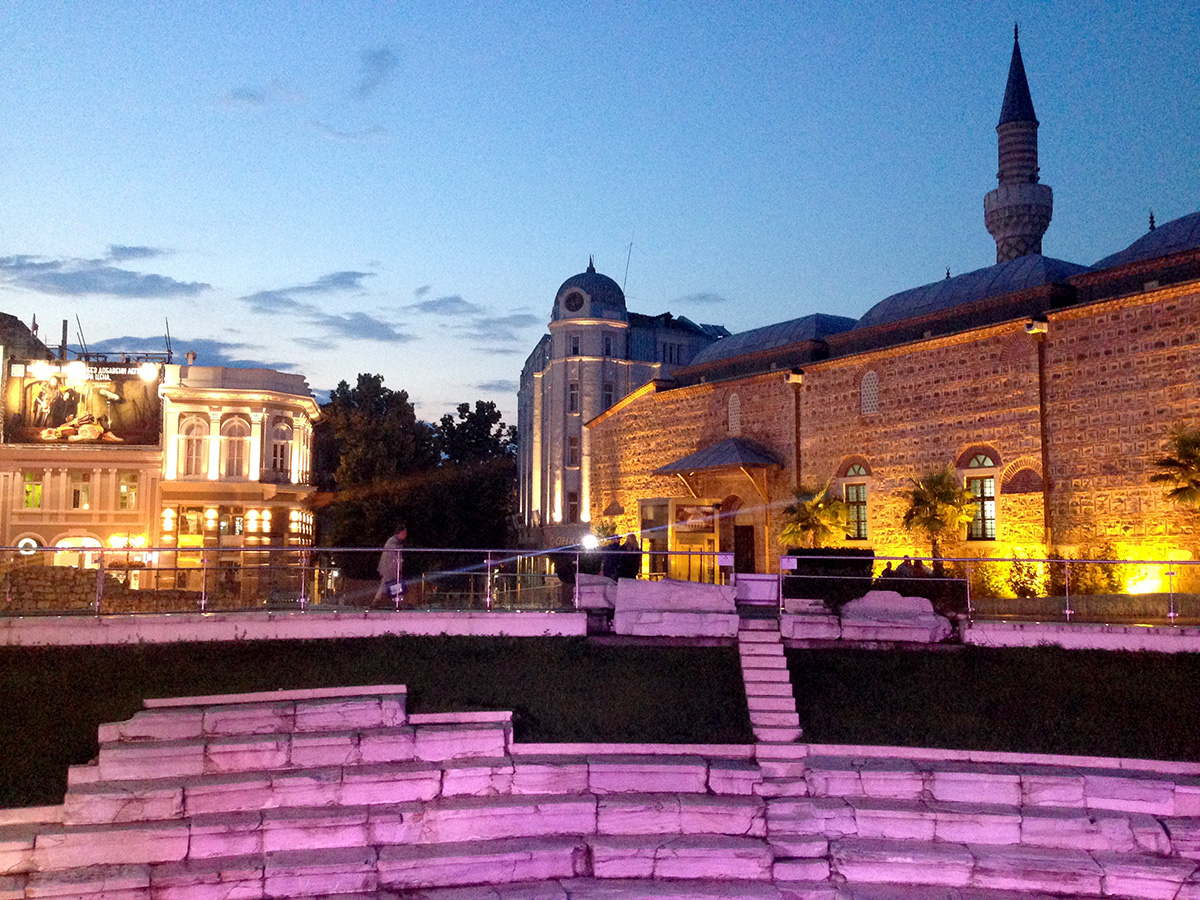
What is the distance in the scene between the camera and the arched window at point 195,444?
30.8 meters

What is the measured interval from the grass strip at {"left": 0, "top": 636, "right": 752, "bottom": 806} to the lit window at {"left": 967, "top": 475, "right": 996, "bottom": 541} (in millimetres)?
10846

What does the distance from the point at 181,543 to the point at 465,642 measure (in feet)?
62.1

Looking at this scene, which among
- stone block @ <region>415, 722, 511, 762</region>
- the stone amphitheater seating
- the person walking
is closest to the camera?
the stone amphitheater seating

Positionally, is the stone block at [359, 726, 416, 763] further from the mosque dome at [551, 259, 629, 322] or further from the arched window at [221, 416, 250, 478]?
the mosque dome at [551, 259, 629, 322]

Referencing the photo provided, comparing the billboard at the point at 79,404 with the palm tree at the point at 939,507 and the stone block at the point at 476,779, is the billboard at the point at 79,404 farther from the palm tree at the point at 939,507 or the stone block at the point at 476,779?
the stone block at the point at 476,779

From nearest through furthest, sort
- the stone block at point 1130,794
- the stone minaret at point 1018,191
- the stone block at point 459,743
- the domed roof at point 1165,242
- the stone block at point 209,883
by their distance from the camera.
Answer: the stone block at point 209,883 < the stone block at point 1130,794 < the stone block at point 459,743 < the domed roof at point 1165,242 < the stone minaret at point 1018,191

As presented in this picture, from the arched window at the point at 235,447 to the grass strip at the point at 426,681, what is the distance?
1811cm

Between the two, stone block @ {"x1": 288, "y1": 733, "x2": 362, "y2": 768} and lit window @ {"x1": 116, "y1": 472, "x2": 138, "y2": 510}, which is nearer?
stone block @ {"x1": 288, "y1": 733, "x2": 362, "y2": 768}

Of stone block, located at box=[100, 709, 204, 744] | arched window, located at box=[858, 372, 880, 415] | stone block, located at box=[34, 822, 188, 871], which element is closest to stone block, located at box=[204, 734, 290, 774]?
stone block, located at box=[100, 709, 204, 744]

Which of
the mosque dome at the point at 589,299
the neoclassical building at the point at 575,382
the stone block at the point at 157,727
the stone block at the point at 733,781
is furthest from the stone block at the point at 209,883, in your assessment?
the mosque dome at the point at 589,299

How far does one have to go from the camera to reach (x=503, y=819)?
11.0 metres

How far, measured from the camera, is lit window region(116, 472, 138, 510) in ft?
101

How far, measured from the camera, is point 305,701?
493 inches

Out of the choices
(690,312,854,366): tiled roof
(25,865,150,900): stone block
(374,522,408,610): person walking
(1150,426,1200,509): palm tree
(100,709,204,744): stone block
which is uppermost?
(690,312,854,366): tiled roof
